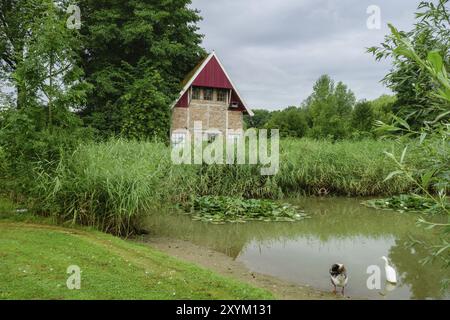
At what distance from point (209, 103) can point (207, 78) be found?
5.00 feet

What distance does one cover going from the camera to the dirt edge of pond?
533 cm

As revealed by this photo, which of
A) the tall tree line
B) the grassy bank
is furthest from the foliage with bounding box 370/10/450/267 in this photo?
the tall tree line

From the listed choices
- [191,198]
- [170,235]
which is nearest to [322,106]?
[191,198]

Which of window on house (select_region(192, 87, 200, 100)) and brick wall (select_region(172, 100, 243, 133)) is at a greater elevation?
window on house (select_region(192, 87, 200, 100))

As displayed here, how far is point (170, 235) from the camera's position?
8508 mm

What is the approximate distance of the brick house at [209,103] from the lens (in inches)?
907

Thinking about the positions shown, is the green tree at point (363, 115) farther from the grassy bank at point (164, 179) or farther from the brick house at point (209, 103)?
the grassy bank at point (164, 179)

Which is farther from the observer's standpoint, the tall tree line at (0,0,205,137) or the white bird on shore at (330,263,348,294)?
the tall tree line at (0,0,205,137)

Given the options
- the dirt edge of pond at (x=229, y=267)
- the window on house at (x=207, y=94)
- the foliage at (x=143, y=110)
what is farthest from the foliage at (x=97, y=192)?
the window on house at (x=207, y=94)

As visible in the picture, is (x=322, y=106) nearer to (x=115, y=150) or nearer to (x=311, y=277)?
(x=115, y=150)

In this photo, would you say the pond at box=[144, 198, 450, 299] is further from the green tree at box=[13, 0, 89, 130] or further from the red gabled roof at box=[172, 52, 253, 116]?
the red gabled roof at box=[172, 52, 253, 116]

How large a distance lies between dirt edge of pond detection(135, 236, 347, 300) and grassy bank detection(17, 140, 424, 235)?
0.81 metres

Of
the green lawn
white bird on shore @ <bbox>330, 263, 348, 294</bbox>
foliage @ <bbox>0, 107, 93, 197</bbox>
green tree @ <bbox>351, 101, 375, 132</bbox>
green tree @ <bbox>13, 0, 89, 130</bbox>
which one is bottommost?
white bird on shore @ <bbox>330, 263, 348, 294</bbox>

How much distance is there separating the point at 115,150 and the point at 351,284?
20.8ft
